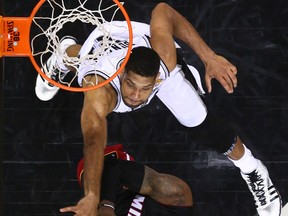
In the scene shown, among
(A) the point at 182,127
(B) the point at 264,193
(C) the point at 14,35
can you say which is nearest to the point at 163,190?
(A) the point at 182,127

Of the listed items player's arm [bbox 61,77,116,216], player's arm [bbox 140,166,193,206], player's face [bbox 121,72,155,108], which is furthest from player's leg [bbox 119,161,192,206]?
player's face [bbox 121,72,155,108]

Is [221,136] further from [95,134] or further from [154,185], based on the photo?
[95,134]

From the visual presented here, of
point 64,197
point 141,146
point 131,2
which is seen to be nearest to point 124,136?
point 141,146

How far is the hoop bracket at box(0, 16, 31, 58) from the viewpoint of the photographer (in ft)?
12.9

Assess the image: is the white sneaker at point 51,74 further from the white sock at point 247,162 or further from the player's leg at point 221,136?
the white sock at point 247,162

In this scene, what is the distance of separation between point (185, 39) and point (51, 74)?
3.04ft

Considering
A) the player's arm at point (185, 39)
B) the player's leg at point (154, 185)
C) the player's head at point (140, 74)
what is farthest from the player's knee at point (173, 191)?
the player's arm at point (185, 39)

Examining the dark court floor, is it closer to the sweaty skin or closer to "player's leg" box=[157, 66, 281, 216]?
"player's leg" box=[157, 66, 281, 216]

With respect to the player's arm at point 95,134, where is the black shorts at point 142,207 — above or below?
below

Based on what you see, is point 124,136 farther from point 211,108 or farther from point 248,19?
point 248,19

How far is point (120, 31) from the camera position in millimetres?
4219

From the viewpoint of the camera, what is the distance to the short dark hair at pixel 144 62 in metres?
3.95

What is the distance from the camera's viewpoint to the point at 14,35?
3953 millimetres

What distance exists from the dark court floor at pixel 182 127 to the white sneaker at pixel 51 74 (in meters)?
0.05
